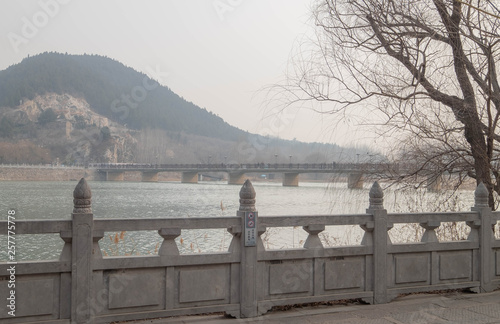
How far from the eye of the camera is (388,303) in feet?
20.2

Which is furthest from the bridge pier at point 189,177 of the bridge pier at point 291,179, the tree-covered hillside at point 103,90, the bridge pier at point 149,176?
the tree-covered hillside at point 103,90

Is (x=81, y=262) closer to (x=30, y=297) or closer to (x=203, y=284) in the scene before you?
(x=30, y=297)

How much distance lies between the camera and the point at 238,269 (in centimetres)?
539

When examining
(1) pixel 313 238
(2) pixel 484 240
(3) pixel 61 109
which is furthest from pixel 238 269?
(3) pixel 61 109

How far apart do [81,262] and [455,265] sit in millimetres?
4954

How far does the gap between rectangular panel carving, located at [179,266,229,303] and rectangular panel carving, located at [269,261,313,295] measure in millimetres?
564

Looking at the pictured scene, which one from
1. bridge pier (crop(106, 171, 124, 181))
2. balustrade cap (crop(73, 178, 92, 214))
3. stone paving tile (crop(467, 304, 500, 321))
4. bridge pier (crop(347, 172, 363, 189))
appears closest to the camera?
balustrade cap (crop(73, 178, 92, 214))

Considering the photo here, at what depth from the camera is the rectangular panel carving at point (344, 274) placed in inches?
230

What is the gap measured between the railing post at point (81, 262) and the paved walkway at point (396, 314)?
64 centimetres

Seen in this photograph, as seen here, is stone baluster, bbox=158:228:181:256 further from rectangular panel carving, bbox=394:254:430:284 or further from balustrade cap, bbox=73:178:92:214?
rectangular panel carving, bbox=394:254:430:284

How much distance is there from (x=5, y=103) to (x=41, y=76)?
12.5 m

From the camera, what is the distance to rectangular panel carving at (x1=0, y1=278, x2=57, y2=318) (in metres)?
4.36

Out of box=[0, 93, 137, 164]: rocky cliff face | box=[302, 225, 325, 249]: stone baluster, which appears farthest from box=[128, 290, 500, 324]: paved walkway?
box=[0, 93, 137, 164]: rocky cliff face

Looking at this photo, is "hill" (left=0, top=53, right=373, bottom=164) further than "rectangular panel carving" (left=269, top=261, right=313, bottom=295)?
Yes
